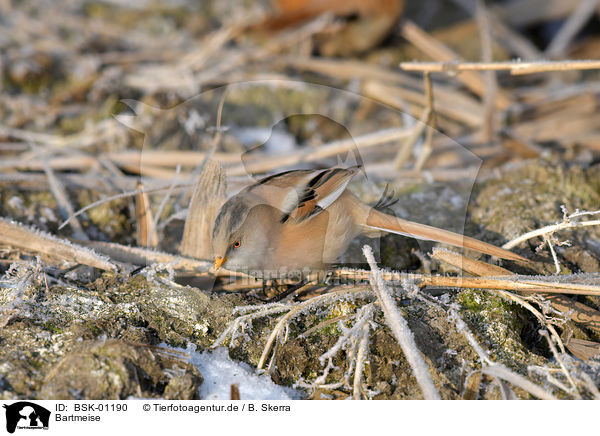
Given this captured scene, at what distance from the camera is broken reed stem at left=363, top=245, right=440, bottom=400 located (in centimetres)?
200

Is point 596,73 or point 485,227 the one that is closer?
point 485,227

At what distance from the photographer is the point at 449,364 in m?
2.28

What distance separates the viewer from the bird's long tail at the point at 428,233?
2621mm

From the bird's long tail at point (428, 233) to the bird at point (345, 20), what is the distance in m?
2.94

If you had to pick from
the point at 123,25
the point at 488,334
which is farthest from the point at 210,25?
the point at 488,334

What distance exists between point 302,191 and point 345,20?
3.24 meters

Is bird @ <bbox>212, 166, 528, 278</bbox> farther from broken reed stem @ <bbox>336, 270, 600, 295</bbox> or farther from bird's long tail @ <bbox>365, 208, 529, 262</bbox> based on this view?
broken reed stem @ <bbox>336, 270, 600, 295</bbox>

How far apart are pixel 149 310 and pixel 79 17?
3958mm

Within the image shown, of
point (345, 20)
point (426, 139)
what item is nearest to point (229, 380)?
point (426, 139)

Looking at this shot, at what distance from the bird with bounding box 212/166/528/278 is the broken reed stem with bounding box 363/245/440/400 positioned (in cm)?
31

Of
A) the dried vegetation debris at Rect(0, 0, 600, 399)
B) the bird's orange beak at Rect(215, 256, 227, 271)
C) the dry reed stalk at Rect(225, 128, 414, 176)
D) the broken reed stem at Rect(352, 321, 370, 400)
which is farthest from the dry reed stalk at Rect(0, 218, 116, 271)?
the broken reed stem at Rect(352, 321, 370, 400)

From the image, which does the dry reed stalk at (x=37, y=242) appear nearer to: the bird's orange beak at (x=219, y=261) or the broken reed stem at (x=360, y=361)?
the bird's orange beak at (x=219, y=261)
